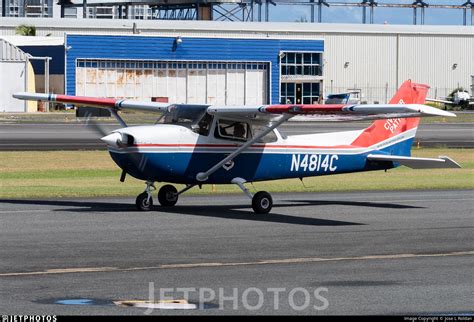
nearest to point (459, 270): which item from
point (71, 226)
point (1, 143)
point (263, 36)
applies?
point (71, 226)

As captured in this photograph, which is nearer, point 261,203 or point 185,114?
point 261,203

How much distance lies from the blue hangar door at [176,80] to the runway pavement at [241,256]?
199 feet

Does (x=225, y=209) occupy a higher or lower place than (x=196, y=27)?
lower

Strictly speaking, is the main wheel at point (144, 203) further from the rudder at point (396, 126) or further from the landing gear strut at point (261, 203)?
the rudder at point (396, 126)

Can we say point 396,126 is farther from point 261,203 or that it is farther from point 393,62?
point 393,62

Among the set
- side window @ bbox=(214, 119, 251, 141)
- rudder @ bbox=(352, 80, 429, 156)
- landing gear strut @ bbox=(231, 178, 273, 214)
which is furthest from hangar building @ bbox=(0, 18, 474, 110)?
landing gear strut @ bbox=(231, 178, 273, 214)

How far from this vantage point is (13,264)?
44.5 feet

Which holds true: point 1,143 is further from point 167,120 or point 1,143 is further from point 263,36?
point 263,36

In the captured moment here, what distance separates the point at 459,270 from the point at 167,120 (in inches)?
330

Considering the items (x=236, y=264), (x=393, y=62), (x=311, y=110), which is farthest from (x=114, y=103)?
(x=393, y=62)

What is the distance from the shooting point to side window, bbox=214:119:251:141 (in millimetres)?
20609

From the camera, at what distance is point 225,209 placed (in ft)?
69.3

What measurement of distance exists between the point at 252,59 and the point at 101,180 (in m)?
60.4

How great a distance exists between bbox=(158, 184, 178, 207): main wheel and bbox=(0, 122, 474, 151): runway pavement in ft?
62.3
